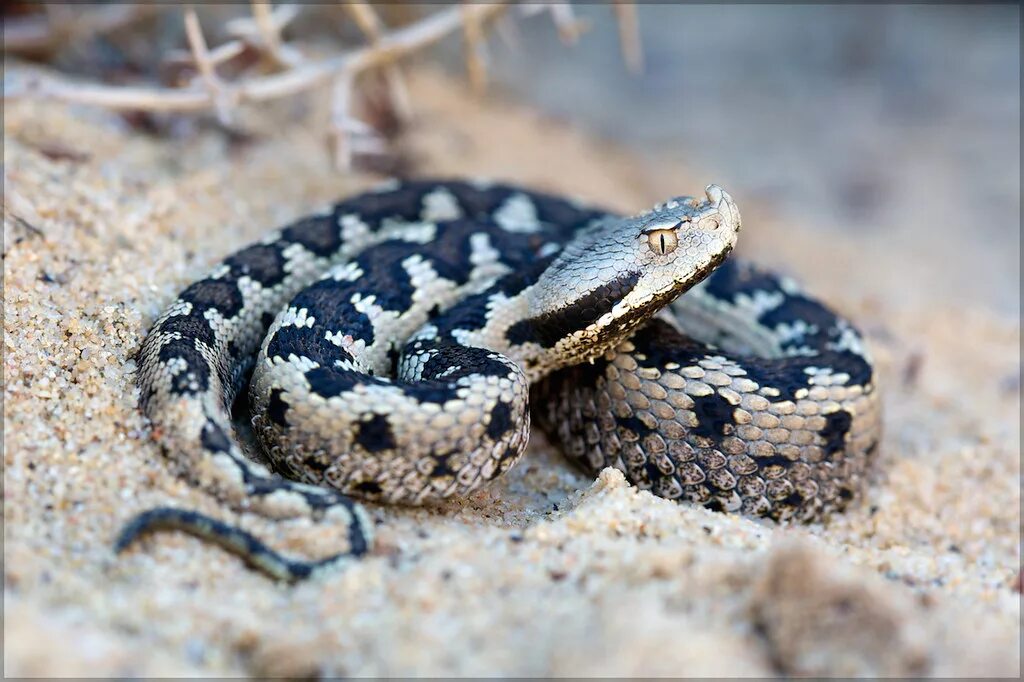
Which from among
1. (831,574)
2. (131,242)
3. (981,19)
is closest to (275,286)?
(131,242)

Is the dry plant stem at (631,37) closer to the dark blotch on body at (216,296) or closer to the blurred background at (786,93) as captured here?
the blurred background at (786,93)

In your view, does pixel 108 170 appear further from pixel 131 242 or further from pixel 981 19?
pixel 981 19

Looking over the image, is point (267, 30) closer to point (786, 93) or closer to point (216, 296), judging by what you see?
point (216, 296)

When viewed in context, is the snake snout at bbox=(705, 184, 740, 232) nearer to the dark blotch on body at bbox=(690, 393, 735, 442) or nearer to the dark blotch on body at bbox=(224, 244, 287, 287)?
the dark blotch on body at bbox=(690, 393, 735, 442)

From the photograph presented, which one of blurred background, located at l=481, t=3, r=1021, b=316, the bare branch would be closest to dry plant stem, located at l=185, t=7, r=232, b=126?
the bare branch

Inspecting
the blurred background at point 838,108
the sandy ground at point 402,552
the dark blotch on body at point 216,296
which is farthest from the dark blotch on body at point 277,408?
the blurred background at point 838,108

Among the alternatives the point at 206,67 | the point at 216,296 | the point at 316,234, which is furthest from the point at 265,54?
the point at 216,296
